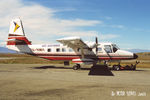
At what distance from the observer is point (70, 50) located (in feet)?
74.7

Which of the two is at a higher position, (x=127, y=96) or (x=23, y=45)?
(x=23, y=45)

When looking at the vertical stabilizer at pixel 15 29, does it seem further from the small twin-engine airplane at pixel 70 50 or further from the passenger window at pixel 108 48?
the passenger window at pixel 108 48

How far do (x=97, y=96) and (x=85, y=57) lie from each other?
14278 millimetres

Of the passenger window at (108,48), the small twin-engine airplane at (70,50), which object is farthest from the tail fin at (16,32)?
the passenger window at (108,48)

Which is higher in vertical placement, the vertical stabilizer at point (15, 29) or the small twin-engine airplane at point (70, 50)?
the vertical stabilizer at point (15, 29)

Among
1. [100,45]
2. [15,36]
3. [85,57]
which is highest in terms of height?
[15,36]

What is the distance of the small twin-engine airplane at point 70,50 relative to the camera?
21.4m

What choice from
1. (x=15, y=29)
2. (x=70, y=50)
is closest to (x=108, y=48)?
(x=70, y=50)

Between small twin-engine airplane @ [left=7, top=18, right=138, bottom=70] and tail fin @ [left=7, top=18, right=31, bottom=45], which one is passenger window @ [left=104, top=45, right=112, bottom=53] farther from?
tail fin @ [left=7, top=18, right=31, bottom=45]

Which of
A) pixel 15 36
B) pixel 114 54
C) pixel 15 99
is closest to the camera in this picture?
pixel 15 99

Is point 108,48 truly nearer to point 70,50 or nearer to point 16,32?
point 70,50

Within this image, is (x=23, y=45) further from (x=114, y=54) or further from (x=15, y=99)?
(x=15, y=99)

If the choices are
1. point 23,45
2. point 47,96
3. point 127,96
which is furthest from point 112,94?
point 23,45

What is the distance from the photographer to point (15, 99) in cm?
745
